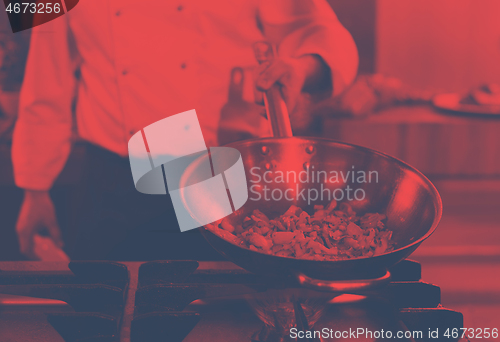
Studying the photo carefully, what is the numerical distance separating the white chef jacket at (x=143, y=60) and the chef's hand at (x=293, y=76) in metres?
0.02

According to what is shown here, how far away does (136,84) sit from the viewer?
35.6 inches

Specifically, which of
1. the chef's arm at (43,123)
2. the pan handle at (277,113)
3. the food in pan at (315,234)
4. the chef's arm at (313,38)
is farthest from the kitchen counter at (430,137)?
the chef's arm at (43,123)

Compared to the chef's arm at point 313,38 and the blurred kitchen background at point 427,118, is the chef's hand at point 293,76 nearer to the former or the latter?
the chef's arm at point 313,38

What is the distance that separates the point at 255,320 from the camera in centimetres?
49

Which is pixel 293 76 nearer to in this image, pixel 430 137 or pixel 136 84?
pixel 136 84

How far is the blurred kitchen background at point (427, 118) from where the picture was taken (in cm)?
98

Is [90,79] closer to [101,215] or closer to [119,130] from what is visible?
[119,130]

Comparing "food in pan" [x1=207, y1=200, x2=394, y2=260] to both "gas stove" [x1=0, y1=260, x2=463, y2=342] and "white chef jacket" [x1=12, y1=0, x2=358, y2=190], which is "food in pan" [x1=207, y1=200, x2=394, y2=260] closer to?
"gas stove" [x1=0, y1=260, x2=463, y2=342]

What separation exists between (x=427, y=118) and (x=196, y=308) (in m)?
0.81

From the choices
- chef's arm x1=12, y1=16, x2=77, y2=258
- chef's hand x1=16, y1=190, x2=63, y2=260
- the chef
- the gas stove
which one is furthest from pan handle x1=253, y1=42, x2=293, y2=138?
chef's hand x1=16, y1=190, x2=63, y2=260

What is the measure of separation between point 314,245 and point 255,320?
114 mm

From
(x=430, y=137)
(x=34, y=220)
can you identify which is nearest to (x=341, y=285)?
(x=430, y=137)

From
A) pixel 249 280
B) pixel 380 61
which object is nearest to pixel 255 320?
pixel 249 280

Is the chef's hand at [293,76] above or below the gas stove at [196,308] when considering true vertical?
above
